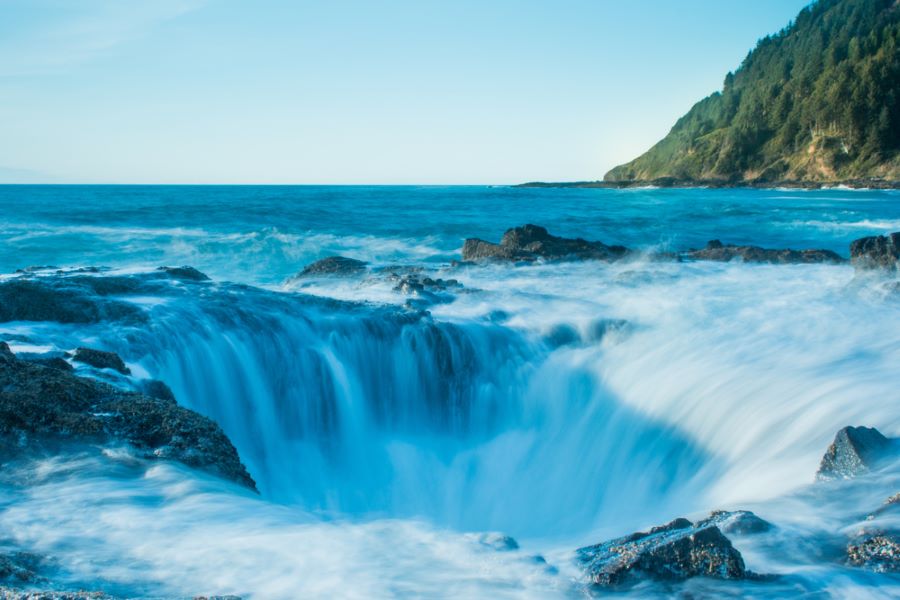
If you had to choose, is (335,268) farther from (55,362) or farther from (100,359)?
(55,362)

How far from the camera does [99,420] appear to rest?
4.28 metres

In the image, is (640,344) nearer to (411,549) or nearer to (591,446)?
(591,446)

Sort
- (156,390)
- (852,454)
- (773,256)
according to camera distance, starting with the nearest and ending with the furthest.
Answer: (852,454) < (156,390) < (773,256)

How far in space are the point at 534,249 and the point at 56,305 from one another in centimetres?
1154

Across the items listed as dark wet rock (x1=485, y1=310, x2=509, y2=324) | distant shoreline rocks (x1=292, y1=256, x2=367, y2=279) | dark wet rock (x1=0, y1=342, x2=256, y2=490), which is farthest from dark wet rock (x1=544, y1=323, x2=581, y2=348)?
distant shoreline rocks (x1=292, y1=256, x2=367, y2=279)

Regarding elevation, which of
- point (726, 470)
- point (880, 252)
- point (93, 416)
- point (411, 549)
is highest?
point (880, 252)

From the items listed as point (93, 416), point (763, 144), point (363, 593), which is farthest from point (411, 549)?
point (763, 144)

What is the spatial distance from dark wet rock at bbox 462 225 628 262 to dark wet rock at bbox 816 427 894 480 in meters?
11.3

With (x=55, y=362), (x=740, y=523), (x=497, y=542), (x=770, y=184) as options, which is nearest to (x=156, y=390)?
(x=55, y=362)

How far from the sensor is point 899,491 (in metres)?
4.03

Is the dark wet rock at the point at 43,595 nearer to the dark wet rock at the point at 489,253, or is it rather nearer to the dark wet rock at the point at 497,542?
the dark wet rock at the point at 497,542

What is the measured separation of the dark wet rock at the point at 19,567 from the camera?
2.64 meters

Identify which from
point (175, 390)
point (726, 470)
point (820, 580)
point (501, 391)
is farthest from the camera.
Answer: point (501, 391)

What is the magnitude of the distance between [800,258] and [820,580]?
1361 centimetres
